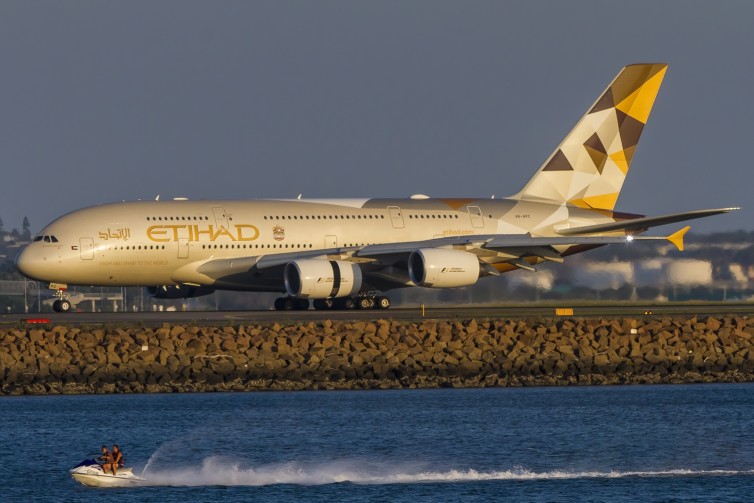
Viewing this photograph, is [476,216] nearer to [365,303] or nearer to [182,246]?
[365,303]

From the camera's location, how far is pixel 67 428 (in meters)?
39.4

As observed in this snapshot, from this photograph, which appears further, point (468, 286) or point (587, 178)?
point (587, 178)

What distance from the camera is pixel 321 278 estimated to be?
187 feet

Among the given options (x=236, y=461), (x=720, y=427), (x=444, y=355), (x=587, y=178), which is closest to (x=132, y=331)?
(x=444, y=355)

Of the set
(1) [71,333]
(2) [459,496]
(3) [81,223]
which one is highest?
(3) [81,223]

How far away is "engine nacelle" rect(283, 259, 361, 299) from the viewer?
187 ft

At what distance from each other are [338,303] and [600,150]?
12.7m

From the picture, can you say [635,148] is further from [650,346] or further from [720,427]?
[720,427]

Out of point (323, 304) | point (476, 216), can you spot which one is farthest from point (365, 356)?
point (476, 216)

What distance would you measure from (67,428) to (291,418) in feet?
17.2

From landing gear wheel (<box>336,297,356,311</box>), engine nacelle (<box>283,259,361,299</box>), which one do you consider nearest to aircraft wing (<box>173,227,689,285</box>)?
engine nacelle (<box>283,259,361,299</box>)

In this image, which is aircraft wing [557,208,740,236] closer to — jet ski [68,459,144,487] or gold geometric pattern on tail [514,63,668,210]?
gold geometric pattern on tail [514,63,668,210]

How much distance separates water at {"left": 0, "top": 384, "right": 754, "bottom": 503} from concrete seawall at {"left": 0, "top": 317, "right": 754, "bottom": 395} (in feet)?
4.95

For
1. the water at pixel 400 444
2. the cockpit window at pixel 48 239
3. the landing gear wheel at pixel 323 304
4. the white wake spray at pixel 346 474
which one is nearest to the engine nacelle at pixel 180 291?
the landing gear wheel at pixel 323 304
